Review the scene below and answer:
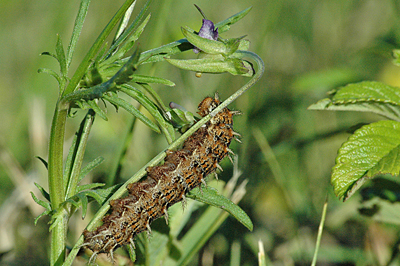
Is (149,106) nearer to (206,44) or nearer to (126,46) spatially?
(126,46)

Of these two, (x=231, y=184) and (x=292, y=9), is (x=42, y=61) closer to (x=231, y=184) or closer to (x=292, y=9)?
(x=231, y=184)

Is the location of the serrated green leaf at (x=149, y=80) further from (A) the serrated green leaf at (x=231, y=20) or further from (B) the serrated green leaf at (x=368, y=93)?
(B) the serrated green leaf at (x=368, y=93)

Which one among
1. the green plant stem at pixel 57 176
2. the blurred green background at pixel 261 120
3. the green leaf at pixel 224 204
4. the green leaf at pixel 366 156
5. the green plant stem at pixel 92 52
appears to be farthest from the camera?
the blurred green background at pixel 261 120

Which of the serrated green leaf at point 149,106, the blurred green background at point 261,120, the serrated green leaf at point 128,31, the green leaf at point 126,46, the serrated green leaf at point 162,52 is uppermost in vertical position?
the serrated green leaf at point 128,31

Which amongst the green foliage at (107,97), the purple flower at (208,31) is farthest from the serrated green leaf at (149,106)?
the purple flower at (208,31)

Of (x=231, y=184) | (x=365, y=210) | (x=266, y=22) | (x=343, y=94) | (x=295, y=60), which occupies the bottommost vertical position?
(x=365, y=210)

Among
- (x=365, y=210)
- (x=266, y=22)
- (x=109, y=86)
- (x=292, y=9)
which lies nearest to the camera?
(x=109, y=86)

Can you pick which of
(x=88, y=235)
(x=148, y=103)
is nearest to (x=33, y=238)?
(x=88, y=235)
